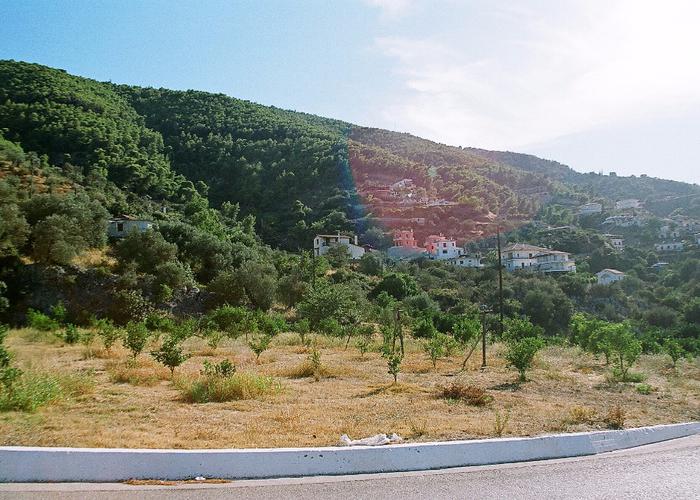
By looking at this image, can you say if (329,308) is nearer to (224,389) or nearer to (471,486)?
(224,389)

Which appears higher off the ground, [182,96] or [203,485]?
[182,96]

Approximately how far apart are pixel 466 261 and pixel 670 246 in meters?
32.6

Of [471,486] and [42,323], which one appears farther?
[42,323]

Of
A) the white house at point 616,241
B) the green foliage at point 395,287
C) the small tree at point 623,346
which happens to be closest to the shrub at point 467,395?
the small tree at point 623,346

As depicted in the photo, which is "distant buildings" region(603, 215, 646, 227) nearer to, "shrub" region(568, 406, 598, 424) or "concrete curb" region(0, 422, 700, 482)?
"shrub" region(568, 406, 598, 424)

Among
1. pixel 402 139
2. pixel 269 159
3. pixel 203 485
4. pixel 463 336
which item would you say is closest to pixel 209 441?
pixel 203 485

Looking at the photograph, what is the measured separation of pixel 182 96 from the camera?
3607 inches

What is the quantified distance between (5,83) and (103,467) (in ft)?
252

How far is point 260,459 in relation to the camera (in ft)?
17.0

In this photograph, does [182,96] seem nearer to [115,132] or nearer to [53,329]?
[115,132]

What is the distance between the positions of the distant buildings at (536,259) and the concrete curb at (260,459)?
58541 millimetres

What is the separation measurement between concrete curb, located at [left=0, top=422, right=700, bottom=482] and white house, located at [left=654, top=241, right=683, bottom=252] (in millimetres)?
77277

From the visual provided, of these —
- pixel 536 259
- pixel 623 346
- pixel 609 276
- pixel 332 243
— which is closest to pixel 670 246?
pixel 609 276

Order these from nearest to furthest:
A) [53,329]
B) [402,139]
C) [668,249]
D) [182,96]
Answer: [53,329], [668,249], [182,96], [402,139]
